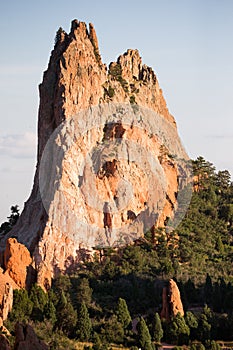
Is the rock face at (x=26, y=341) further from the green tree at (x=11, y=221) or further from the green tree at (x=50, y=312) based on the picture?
the green tree at (x=11, y=221)

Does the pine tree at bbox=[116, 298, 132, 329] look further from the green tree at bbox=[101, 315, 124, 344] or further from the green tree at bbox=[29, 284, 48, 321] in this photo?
the green tree at bbox=[29, 284, 48, 321]

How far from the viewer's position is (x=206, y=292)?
4747cm

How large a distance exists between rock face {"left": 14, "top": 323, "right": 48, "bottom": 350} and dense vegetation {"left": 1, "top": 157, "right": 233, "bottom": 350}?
442 cm

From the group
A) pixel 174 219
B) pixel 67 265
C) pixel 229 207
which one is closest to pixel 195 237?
pixel 174 219

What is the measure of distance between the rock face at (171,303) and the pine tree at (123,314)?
2.03 metres

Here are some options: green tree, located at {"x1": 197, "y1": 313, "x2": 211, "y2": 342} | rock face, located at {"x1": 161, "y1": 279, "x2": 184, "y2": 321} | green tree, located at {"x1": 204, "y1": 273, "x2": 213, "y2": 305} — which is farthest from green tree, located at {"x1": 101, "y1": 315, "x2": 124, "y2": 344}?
green tree, located at {"x1": 204, "y1": 273, "x2": 213, "y2": 305}

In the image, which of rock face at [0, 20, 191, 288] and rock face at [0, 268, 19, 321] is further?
rock face at [0, 20, 191, 288]

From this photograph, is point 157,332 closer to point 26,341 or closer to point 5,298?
point 5,298

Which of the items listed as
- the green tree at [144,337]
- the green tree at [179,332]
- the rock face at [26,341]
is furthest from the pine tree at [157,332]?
the rock face at [26,341]

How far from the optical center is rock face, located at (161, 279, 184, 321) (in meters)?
43.8

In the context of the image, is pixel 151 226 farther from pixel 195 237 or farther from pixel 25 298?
pixel 25 298

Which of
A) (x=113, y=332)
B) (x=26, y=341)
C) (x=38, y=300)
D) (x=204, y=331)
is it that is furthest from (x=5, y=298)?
(x=204, y=331)

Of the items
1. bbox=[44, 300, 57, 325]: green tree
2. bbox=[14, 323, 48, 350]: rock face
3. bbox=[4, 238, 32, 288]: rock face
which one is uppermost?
bbox=[4, 238, 32, 288]: rock face

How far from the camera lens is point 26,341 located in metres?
32.6
